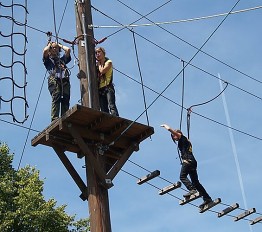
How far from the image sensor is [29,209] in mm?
19328

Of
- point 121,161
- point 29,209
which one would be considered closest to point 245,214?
point 121,161

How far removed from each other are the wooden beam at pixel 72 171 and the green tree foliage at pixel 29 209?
32.4 feet

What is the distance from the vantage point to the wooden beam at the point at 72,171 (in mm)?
9352

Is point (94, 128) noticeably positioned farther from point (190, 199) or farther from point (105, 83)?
point (190, 199)

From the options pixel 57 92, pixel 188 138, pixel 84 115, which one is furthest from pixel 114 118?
pixel 188 138

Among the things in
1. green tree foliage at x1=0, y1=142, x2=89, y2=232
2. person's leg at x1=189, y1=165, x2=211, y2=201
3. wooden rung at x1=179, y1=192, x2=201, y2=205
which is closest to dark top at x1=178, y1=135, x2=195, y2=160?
person's leg at x1=189, y1=165, x2=211, y2=201

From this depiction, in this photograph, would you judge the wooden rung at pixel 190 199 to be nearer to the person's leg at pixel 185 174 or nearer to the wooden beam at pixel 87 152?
the person's leg at pixel 185 174

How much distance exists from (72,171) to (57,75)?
5.07 ft

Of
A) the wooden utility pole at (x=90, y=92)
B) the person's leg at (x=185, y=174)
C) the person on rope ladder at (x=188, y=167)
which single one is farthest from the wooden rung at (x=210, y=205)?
the wooden utility pole at (x=90, y=92)

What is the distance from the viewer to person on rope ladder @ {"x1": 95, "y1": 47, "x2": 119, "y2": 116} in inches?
391

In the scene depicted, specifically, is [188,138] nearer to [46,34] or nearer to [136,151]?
[136,151]

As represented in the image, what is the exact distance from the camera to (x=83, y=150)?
9.20 metres

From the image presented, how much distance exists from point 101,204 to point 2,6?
9.59 ft

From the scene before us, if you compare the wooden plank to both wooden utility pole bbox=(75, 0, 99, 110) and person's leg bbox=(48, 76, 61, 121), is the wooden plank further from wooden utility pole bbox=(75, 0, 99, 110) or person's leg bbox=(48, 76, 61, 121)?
person's leg bbox=(48, 76, 61, 121)
